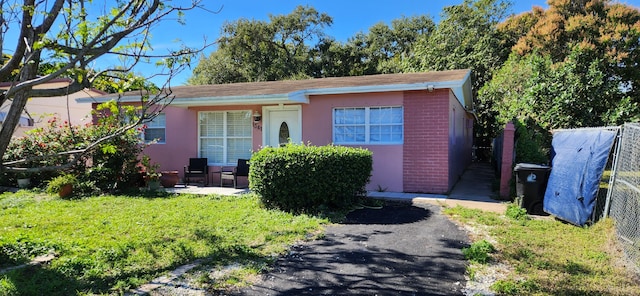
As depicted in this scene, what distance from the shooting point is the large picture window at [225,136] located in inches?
460

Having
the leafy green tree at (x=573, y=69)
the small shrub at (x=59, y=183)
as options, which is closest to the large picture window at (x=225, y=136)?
the small shrub at (x=59, y=183)

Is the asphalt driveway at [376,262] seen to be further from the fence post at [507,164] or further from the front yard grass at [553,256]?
the fence post at [507,164]

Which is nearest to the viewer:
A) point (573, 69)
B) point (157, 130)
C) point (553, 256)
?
point (553, 256)

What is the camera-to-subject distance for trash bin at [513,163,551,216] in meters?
7.64

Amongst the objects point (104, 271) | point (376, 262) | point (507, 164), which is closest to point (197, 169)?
point (104, 271)

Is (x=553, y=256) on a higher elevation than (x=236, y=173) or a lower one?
lower

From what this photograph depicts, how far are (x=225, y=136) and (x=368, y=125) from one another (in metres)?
4.51

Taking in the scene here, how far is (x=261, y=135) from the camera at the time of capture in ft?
37.5

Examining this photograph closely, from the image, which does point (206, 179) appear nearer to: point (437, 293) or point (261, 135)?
point (261, 135)

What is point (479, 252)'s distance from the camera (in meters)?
4.95

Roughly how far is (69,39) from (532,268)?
19.6 ft

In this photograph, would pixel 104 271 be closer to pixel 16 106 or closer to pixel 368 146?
pixel 16 106

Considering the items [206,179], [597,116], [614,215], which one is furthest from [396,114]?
[597,116]

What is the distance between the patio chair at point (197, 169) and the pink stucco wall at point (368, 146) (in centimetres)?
326
